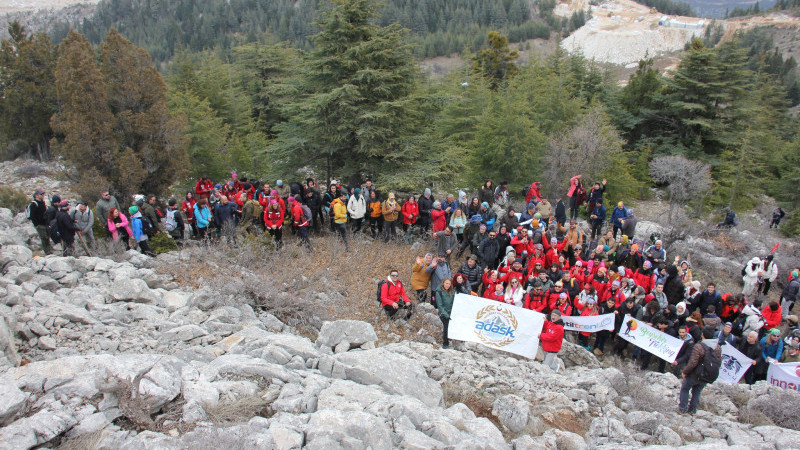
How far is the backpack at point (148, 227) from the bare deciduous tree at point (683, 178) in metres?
19.6

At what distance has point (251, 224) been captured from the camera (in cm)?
1253

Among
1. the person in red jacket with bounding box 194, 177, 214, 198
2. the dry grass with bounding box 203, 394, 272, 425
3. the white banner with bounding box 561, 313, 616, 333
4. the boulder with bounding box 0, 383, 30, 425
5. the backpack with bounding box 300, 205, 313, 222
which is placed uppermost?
the boulder with bounding box 0, 383, 30, 425

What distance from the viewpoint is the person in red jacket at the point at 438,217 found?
12.6 meters

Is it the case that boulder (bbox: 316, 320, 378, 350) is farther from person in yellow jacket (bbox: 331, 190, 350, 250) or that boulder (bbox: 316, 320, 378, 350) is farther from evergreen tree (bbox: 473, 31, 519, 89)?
evergreen tree (bbox: 473, 31, 519, 89)

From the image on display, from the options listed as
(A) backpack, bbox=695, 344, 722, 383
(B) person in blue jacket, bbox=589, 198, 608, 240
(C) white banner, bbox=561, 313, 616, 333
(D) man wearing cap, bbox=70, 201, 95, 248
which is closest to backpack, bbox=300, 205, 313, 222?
(D) man wearing cap, bbox=70, 201, 95, 248

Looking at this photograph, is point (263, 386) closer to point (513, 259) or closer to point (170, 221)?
point (513, 259)

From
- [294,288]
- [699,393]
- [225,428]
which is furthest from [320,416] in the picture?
[699,393]

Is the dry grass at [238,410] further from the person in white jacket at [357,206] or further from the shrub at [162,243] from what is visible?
the person in white jacket at [357,206]

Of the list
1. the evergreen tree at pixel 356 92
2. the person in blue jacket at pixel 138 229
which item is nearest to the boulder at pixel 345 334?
the person in blue jacket at pixel 138 229

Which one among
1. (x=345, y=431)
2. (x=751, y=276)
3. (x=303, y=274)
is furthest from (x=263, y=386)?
(x=751, y=276)

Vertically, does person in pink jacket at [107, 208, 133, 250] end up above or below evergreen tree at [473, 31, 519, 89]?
below

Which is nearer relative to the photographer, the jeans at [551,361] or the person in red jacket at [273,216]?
the jeans at [551,361]

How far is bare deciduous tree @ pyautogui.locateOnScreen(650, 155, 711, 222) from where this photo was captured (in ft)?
67.9

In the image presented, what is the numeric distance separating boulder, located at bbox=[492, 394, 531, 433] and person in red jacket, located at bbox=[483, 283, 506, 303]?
3244 mm
